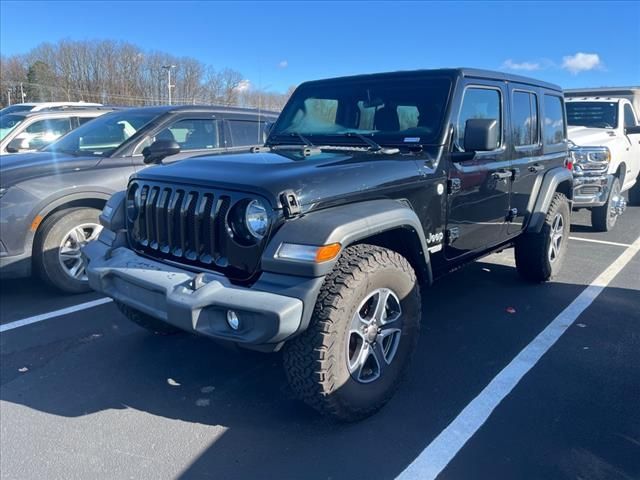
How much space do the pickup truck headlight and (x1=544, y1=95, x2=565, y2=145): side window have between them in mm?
2100

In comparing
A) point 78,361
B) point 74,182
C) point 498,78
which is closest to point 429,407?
point 78,361

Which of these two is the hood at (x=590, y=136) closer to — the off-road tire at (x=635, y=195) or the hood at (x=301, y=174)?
the off-road tire at (x=635, y=195)

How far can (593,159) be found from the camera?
24.7 feet

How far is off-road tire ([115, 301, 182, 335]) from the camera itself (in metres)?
3.72

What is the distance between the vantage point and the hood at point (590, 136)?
7840 millimetres

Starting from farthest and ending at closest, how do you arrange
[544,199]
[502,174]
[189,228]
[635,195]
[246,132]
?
1. [635,195]
2. [246,132]
3. [544,199]
4. [502,174]
5. [189,228]

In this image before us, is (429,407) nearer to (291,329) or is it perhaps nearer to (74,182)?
(291,329)

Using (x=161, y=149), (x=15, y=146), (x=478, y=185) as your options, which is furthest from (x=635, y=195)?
(x=15, y=146)

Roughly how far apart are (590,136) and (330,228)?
271 inches

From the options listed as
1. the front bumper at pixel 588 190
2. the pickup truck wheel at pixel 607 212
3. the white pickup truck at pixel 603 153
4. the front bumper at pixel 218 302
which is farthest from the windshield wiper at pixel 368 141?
the pickup truck wheel at pixel 607 212

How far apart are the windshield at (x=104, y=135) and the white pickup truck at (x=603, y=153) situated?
5520 millimetres

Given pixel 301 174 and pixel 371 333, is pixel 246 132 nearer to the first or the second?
pixel 301 174

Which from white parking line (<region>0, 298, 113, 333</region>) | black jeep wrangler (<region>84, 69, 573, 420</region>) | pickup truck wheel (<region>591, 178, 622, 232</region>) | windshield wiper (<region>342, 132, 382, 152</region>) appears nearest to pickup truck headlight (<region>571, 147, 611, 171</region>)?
pickup truck wheel (<region>591, 178, 622, 232</region>)

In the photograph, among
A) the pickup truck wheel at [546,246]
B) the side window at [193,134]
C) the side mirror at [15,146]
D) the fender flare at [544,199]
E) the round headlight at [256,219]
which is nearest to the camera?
the round headlight at [256,219]
